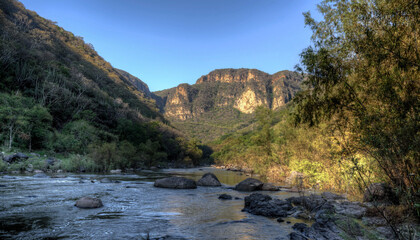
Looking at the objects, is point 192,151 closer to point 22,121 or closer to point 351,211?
point 22,121

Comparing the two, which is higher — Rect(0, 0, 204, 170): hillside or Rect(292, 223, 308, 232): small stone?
Rect(0, 0, 204, 170): hillside

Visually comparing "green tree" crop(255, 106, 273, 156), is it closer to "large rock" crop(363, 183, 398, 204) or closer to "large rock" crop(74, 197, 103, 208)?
"large rock" crop(363, 183, 398, 204)

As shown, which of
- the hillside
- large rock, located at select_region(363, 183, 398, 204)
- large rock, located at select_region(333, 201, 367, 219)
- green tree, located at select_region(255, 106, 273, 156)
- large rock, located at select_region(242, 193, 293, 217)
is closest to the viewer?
large rock, located at select_region(333, 201, 367, 219)

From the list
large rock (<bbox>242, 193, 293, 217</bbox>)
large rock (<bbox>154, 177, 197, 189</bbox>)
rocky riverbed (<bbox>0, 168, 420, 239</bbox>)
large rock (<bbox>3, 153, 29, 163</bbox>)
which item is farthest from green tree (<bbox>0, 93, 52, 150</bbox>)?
large rock (<bbox>242, 193, 293, 217</bbox>)

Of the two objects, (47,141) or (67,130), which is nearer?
(47,141)

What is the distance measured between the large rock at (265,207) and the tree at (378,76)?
181 inches

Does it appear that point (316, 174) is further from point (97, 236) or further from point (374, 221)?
point (97, 236)

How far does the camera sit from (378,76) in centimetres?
687

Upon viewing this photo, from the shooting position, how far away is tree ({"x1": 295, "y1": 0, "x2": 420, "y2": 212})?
6.14 meters

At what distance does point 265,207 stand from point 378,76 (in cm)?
729

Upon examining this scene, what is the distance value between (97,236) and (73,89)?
68.8 metres

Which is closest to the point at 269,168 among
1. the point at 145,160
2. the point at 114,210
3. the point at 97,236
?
the point at 114,210

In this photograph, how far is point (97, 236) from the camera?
6512 mm

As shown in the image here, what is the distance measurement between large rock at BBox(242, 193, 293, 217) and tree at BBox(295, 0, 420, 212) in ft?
15.1
